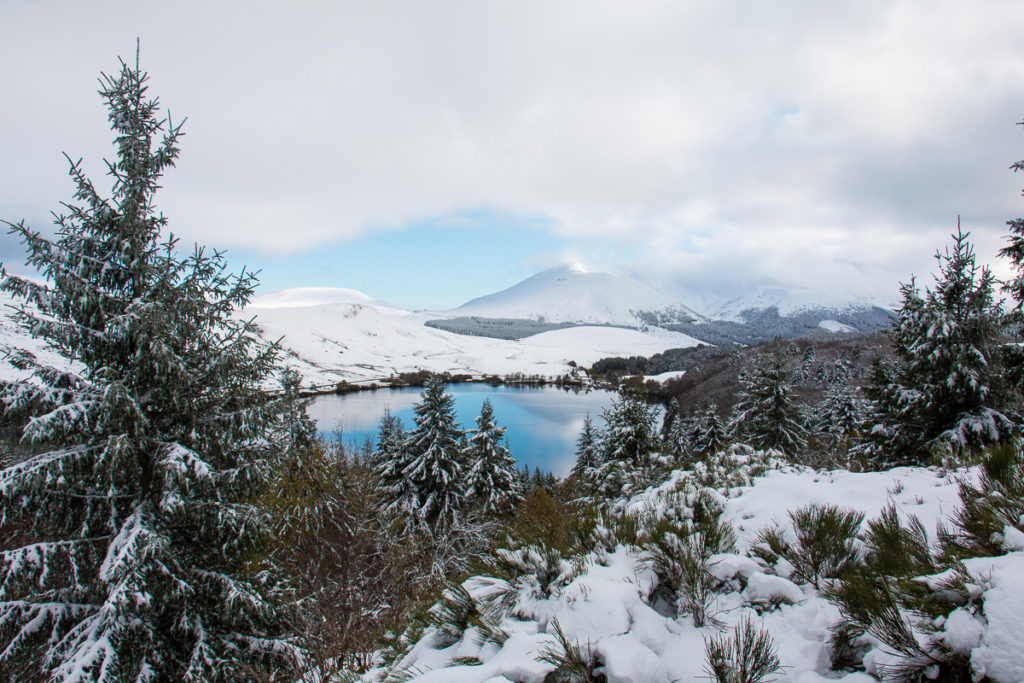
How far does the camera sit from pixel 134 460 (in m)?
5.86

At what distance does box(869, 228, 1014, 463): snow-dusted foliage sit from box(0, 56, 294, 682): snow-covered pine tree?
1533 cm

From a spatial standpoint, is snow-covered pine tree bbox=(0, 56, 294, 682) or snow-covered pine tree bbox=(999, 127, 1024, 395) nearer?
snow-covered pine tree bbox=(0, 56, 294, 682)

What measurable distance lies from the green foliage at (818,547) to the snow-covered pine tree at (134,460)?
6.00 m

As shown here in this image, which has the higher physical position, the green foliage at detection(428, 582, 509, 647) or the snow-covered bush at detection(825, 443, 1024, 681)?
the snow-covered bush at detection(825, 443, 1024, 681)

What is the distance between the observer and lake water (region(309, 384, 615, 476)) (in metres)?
58.3

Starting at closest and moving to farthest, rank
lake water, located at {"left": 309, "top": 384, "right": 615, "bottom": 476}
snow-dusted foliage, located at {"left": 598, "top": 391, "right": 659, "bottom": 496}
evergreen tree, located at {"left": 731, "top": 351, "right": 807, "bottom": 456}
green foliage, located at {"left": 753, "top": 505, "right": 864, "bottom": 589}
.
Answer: green foliage, located at {"left": 753, "top": 505, "right": 864, "bottom": 589} → snow-dusted foliage, located at {"left": 598, "top": 391, "right": 659, "bottom": 496} → evergreen tree, located at {"left": 731, "top": 351, "right": 807, "bottom": 456} → lake water, located at {"left": 309, "top": 384, "right": 615, "bottom": 476}

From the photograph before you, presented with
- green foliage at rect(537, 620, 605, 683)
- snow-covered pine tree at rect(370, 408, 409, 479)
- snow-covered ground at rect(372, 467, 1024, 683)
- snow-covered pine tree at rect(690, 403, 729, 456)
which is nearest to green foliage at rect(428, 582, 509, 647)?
snow-covered ground at rect(372, 467, 1024, 683)

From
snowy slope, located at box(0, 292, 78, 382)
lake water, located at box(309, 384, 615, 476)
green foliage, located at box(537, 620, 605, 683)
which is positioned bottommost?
lake water, located at box(309, 384, 615, 476)

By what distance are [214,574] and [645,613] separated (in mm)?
6536

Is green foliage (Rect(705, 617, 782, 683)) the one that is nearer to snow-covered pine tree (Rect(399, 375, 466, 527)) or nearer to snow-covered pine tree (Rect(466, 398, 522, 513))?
snow-covered pine tree (Rect(399, 375, 466, 527))

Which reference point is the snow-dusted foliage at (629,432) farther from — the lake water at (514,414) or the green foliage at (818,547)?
the green foliage at (818,547)

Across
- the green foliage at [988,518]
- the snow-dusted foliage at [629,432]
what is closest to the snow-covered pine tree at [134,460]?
the green foliage at [988,518]

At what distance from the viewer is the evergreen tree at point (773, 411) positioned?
22.9 metres

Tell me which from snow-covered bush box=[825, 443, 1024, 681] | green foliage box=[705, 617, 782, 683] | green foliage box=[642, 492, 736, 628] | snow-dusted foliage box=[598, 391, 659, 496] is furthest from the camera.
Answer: snow-dusted foliage box=[598, 391, 659, 496]
